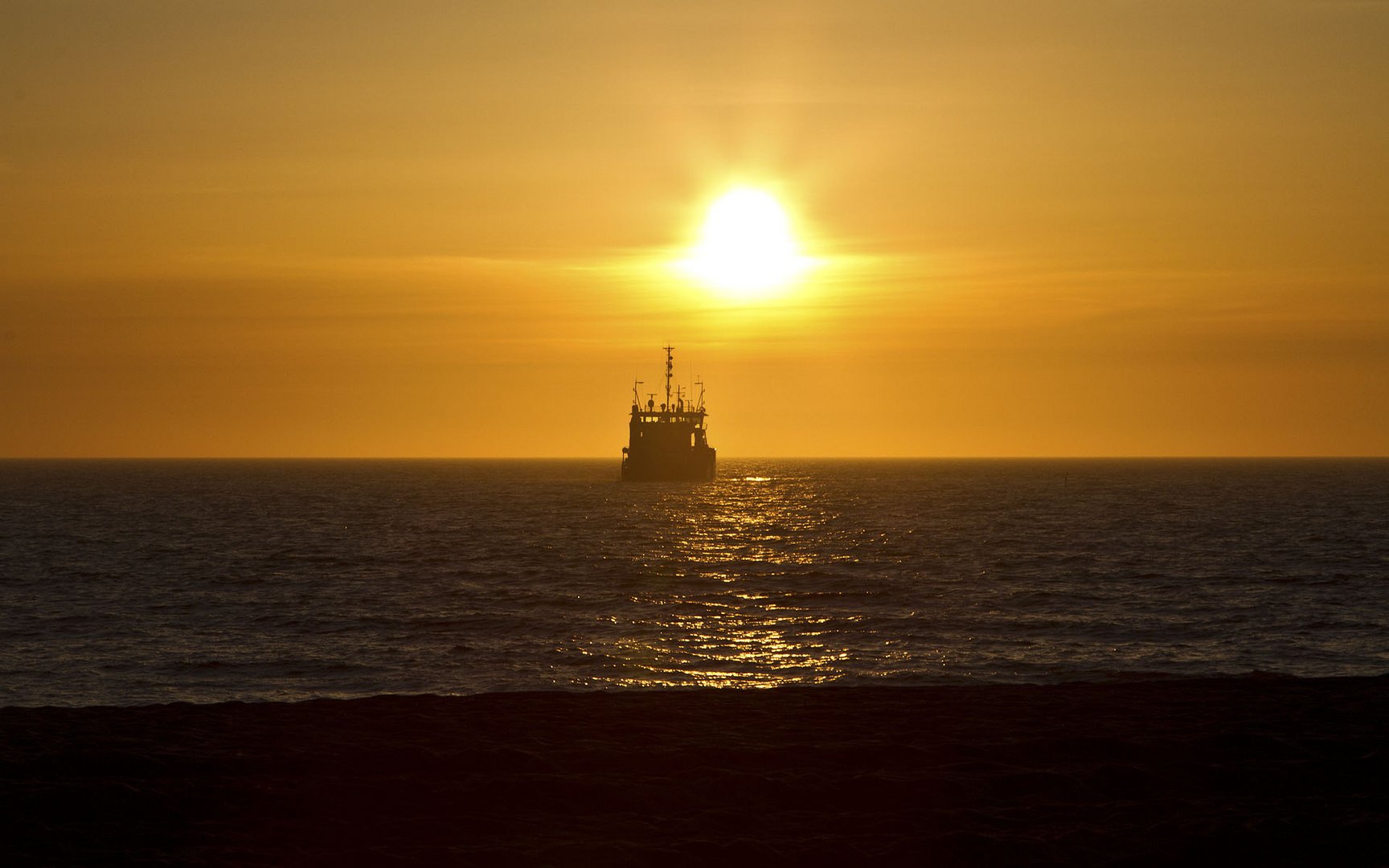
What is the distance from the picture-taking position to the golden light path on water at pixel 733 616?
27.0m

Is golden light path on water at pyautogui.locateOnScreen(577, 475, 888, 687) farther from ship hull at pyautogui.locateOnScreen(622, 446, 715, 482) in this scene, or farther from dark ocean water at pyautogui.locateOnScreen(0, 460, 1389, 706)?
ship hull at pyautogui.locateOnScreen(622, 446, 715, 482)

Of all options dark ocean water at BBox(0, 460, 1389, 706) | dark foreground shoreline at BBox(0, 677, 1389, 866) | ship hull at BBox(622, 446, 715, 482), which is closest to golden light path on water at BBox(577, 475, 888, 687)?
dark ocean water at BBox(0, 460, 1389, 706)

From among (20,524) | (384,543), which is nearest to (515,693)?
(384,543)

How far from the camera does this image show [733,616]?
1481 inches

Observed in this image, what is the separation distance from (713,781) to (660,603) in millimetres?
26331

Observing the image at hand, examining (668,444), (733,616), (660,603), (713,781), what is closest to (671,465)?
(668,444)

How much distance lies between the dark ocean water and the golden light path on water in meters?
0.18

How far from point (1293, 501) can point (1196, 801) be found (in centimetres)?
11985

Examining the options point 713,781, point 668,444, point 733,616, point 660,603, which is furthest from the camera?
point 668,444

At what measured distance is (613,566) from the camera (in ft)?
179

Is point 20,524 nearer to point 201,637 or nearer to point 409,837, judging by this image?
point 201,637

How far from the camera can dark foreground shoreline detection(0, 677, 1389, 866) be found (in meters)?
12.1

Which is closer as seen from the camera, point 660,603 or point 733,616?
point 733,616

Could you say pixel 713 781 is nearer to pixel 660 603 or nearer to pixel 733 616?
pixel 733 616
